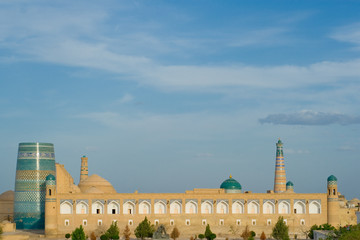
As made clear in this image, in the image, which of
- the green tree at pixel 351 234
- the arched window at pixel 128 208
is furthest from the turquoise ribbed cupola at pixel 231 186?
the green tree at pixel 351 234

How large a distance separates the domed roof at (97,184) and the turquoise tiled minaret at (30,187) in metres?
4.33

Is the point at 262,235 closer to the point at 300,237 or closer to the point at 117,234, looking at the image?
the point at 300,237

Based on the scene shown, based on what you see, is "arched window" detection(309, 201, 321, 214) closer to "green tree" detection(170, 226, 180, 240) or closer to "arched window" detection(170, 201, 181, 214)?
"arched window" detection(170, 201, 181, 214)

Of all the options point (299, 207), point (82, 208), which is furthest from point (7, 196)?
point (299, 207)

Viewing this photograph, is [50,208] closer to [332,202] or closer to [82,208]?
[82,208]

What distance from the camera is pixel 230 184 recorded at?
66750 mm

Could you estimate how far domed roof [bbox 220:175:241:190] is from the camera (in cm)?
6656

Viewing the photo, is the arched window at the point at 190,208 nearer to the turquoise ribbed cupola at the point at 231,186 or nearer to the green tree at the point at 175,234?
the green tree at the point at 175,234

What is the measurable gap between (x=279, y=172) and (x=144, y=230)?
25323 millimetres

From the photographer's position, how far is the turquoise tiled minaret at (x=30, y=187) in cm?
6575

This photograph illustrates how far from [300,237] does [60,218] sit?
72.6 feet

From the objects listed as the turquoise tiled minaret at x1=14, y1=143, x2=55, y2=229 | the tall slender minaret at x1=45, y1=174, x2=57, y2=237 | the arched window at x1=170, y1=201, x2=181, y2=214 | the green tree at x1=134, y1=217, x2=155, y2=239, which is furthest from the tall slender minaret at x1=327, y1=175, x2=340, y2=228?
the turquoise tiled minaret at x1=14, y1=143, x2=55, y2=229

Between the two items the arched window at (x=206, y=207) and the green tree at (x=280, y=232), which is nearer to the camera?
the green tree at (x=280, y=232)

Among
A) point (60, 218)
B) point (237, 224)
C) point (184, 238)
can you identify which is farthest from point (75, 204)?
point (237, 224)
